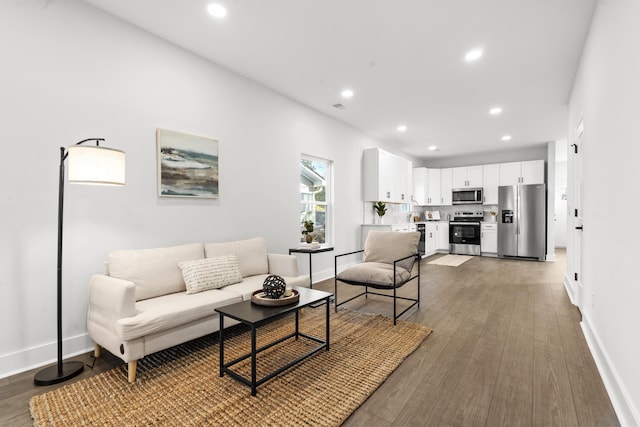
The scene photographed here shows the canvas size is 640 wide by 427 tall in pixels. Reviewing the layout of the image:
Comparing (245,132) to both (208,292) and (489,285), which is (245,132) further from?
(489,285)

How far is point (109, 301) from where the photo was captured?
7.34ft

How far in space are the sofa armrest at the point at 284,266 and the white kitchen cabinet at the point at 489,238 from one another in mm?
6366

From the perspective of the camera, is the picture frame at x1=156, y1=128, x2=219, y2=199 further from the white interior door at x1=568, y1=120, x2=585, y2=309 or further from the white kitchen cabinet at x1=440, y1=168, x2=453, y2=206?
the white kitchen cabinet at x1=440, y1=168, x2=453, y2=206

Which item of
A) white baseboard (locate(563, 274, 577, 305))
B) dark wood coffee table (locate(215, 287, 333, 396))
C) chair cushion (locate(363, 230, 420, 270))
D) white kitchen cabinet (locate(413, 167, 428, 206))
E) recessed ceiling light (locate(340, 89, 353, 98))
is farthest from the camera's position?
white kitchen cabinet (locate(413, 167, 428, 206))

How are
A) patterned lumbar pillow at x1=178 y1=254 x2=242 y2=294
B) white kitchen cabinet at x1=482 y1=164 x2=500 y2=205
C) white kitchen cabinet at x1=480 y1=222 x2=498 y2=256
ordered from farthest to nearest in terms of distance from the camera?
white kitchen cabinet at x1=482 y1=164 x2=500 y2=205
white kitchen cabinet at x1=480 y1=222 x2=498 y2=256
patterned lumbar pillow at x1=178 y1=254 x2=242 y2=294

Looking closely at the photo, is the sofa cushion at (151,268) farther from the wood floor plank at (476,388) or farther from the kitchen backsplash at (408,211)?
the kitchen backsplash at (408,211)

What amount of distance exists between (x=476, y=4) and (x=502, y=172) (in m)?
6.48

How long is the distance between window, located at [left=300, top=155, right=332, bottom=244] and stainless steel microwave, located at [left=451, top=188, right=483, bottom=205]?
470cm

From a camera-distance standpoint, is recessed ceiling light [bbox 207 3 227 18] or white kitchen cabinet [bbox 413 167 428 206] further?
white kitchen cabinet [bbox 413 167 428 206]

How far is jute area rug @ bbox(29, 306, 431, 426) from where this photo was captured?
5.78 ft

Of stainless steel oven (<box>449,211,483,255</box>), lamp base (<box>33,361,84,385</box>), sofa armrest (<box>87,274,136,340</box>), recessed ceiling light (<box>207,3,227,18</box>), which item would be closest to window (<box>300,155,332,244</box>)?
recessed ceiling light (<box>207,3,227,18</box>)

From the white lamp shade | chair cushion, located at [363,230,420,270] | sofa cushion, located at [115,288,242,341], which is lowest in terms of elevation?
sofa cushion, located at [115,288,242,341]

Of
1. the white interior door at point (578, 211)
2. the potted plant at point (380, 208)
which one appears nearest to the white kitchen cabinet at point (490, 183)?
the potted plant at point (380, 208)

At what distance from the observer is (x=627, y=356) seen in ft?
5.67
